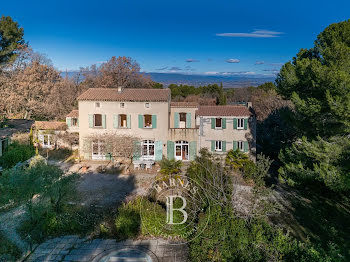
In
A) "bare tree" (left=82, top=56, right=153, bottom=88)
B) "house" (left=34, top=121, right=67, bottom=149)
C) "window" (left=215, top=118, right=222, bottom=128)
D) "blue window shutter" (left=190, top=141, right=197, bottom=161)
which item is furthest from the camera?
"bare tree" (left=82, top=56, right=153, bottom=88)

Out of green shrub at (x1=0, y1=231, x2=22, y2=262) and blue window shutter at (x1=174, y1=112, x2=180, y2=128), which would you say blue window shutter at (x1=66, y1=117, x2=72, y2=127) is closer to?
blue window shutter at (x1=174, y1=112, x2=180, y2=128)

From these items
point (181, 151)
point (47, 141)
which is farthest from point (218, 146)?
point (47, 141)

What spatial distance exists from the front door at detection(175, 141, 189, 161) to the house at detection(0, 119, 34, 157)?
12.8 m

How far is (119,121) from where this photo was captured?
21562 mm

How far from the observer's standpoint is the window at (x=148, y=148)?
21641mm

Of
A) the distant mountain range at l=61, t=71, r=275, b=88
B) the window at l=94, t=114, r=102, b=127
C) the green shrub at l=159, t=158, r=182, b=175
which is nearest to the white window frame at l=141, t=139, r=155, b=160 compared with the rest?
the green shrub at l=159, t=158, r=182, b=175

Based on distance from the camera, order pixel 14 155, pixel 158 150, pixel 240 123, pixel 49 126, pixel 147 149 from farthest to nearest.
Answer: pixel 49 126, pixel 147 149, pixel 158 150, pixel 240 123, pixel 14 155

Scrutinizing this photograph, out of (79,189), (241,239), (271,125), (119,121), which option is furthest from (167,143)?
(241,239)

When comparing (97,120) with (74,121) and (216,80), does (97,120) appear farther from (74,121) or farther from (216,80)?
(216,80)

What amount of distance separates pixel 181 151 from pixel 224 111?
467 cm

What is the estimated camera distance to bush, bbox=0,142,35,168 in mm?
18547

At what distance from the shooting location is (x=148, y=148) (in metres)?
21.7

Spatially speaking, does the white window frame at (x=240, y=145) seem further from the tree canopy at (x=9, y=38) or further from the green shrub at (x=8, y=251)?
the tree canopy at (x=9, y=38)

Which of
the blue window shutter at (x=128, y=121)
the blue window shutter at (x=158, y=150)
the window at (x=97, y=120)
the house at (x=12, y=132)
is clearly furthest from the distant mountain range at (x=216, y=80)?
the blue window shutter at (x=158, y=150)
